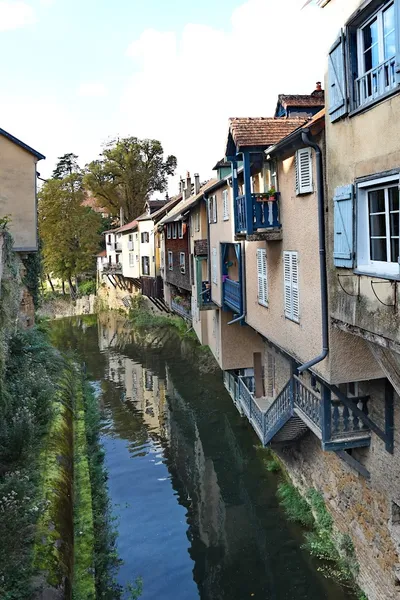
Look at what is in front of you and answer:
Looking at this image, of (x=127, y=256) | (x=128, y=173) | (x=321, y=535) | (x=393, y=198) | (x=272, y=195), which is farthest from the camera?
(x=128, y=173)

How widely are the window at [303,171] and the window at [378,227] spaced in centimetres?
216

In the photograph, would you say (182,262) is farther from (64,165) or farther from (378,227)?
(64,165)

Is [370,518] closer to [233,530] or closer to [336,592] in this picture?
[336,592]

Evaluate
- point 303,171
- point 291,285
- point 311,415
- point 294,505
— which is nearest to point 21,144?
point 291,285

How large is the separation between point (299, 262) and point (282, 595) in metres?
8.76

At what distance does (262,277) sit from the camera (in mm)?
14047

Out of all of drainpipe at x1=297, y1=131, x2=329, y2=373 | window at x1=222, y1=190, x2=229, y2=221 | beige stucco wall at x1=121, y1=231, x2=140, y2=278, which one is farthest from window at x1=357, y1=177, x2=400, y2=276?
beige stucco wall at x1=121, y1=231, x2=140, y2=278

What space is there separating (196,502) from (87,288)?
52.7 m

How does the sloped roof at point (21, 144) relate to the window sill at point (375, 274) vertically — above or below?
above

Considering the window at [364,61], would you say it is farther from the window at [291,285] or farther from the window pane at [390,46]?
the window at [291,285]

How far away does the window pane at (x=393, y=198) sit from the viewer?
7066 mm

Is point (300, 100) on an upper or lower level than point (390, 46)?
upper

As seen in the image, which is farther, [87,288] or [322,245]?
[87,288]

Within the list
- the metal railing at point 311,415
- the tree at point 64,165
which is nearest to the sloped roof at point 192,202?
the metal railing at point 311,415
